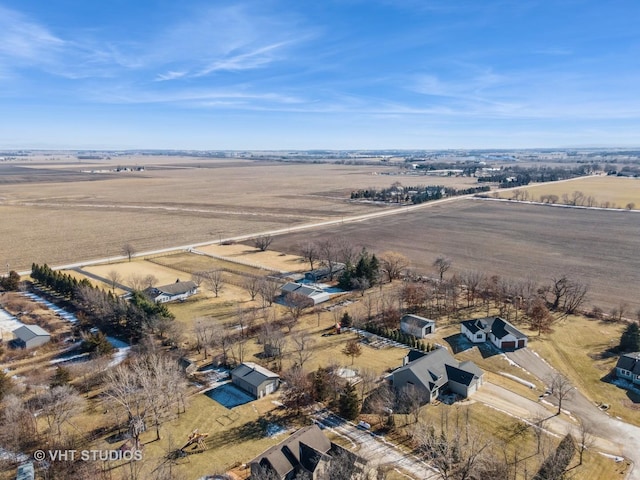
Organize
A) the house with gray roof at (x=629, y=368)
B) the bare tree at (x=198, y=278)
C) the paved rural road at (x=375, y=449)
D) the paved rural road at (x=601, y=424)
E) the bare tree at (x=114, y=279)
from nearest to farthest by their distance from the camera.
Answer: the paved rural road at (x=375, y=449), the paved rural road at (x=601, y=424), the house with gray roof at (x=629, y=368), the bare tree at (x=114, y=279), the bare tree at (x=198, y=278)

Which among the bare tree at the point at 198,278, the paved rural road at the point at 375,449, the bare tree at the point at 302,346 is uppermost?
the bare tree at the point at 198,278

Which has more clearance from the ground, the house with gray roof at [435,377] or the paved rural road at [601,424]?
the house with gray roof at [435,377]

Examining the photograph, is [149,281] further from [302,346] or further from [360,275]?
[302,346]

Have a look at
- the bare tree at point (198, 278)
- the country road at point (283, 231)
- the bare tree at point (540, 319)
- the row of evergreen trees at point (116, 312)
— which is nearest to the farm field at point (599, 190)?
the country road at point (283, 231)

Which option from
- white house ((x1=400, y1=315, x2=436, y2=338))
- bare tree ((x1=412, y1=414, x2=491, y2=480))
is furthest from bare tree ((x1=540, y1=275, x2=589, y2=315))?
bare tree ((x1=412, y1=414, x2=491, y2=480))

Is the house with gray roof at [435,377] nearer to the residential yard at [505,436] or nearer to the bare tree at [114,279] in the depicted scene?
the residential yard at [505,436]

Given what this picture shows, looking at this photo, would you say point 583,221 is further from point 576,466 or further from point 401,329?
point 576,466

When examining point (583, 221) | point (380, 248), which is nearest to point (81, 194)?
point (380, 248)

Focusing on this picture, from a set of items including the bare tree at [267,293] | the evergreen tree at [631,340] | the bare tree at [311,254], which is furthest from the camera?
the bare tree at [311,254]
